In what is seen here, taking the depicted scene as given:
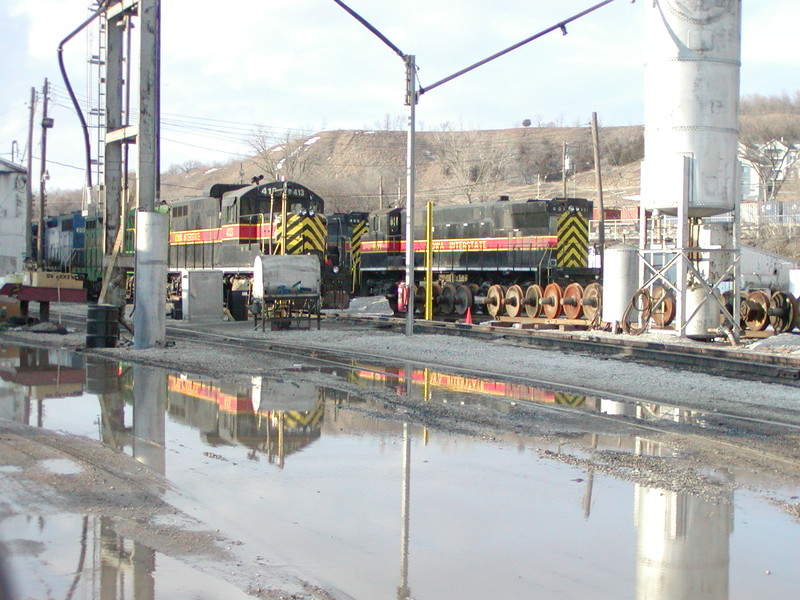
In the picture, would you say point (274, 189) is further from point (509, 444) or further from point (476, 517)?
point (476, 517)

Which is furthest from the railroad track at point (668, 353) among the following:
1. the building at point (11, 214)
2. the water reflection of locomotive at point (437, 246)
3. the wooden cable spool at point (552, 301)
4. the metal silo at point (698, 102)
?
the building at point (11, 214)

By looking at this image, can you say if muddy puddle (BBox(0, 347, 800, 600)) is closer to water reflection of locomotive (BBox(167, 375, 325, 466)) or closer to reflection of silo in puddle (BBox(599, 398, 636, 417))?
water reflection of locomotive (BBox(167, 375, 325, 466))

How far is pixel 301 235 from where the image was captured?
1034 inches

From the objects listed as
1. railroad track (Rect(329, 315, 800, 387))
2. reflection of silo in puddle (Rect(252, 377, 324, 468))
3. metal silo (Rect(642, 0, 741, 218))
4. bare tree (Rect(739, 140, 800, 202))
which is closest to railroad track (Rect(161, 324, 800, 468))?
reflection of silo in puddle (Rect(252, 377, 324, 468))

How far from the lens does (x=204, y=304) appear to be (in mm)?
25016

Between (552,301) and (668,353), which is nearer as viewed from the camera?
(668,353)

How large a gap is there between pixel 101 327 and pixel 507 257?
16.2 metres

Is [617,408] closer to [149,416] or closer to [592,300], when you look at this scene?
[149,416]

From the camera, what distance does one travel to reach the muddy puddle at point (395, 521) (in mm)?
4758

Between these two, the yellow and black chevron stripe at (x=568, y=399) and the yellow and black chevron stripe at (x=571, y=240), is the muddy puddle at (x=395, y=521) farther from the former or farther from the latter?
the yellow and black chevron stripe at (x=571, y=240)

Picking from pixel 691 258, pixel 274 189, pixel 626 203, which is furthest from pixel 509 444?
pixel 626 203

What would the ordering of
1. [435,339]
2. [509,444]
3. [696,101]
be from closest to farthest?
[509,444] → [696,101] → [435,339]

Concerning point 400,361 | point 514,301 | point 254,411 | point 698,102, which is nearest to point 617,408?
point 254,411

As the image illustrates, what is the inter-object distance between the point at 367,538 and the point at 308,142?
147597 millimetres
